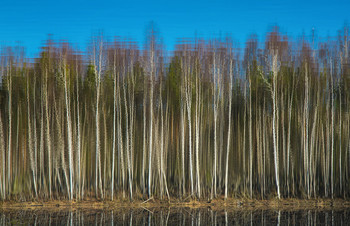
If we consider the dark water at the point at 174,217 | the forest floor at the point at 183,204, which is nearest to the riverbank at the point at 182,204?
the forest floor at the point at 183,204

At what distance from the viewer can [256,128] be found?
14.4 m

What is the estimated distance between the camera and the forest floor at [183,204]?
1277 cm

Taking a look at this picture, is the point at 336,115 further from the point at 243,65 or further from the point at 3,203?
the point at 3,203

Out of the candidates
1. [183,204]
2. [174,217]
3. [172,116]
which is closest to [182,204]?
[183,204]

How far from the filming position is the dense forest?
13438 millimetres

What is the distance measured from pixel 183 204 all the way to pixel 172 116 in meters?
3.77

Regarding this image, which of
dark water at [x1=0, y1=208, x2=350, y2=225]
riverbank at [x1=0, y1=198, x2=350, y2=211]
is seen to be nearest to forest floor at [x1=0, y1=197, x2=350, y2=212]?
riverbank at [x1=0, y1=198, x2=350, y2=211]

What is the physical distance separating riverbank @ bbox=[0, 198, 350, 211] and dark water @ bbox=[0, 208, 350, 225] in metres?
0.61

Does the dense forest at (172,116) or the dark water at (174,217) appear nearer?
the dark water at (174,217)

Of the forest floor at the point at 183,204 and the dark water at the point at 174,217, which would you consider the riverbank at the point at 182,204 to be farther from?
the dark water at the point at 174,217

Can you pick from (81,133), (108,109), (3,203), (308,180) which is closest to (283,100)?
(308,180)

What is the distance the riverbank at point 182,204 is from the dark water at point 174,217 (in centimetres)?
61

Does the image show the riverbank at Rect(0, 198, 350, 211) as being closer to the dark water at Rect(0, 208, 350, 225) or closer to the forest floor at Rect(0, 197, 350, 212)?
the forest floor at Rect(0, 197, 350, 212)

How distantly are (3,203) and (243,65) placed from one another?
10.7 m
